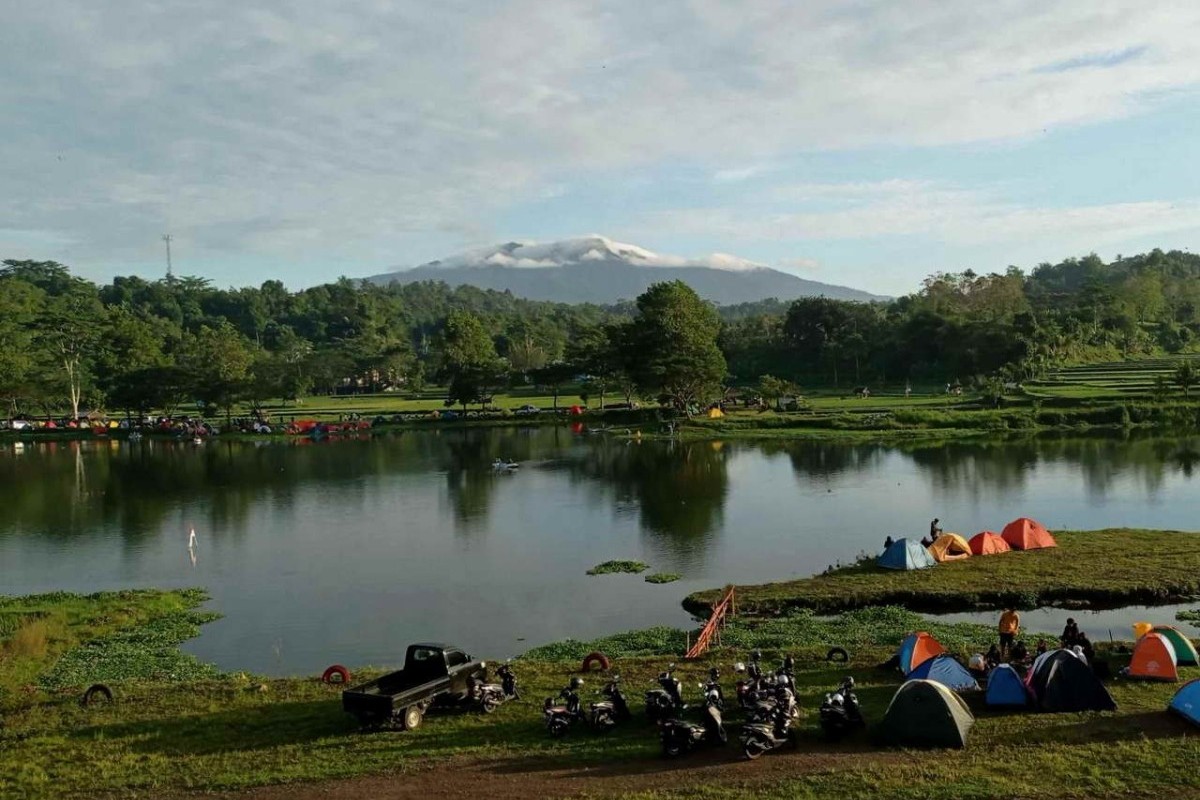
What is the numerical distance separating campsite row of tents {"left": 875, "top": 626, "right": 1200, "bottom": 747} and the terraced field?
221 feet

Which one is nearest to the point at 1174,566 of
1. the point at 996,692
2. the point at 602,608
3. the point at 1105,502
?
the point at 1105,502

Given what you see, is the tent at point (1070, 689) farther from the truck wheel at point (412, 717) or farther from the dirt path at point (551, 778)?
the truck wheel at point (412, 717)

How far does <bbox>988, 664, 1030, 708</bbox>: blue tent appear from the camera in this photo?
59.9 ft

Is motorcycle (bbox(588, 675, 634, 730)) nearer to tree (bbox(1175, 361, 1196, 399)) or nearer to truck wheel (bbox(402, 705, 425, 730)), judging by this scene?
truck wheel (bbox(402, 705, 425, 730))

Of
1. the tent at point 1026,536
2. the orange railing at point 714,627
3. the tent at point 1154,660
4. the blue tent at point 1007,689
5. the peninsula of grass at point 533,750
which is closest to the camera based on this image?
the peninsula of grass at point 533,750

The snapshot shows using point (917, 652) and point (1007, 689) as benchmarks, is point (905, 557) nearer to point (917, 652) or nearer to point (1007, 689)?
point (917, 652)

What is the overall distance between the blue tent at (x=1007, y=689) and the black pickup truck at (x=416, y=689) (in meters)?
10.8

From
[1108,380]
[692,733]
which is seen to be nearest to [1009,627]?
[692,733]

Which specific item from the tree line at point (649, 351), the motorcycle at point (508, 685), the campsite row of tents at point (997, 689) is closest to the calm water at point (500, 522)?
the motorcycle at point (508, 685)

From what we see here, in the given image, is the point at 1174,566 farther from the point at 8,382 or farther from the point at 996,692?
the point at 8,382

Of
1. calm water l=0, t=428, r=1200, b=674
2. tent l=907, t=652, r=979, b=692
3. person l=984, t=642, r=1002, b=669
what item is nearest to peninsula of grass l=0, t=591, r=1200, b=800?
tent l=907, t=652, r=979, b=692

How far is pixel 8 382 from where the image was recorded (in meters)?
98.5

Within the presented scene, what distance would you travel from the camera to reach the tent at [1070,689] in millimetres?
17859

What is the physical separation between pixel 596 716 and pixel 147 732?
377 inches
